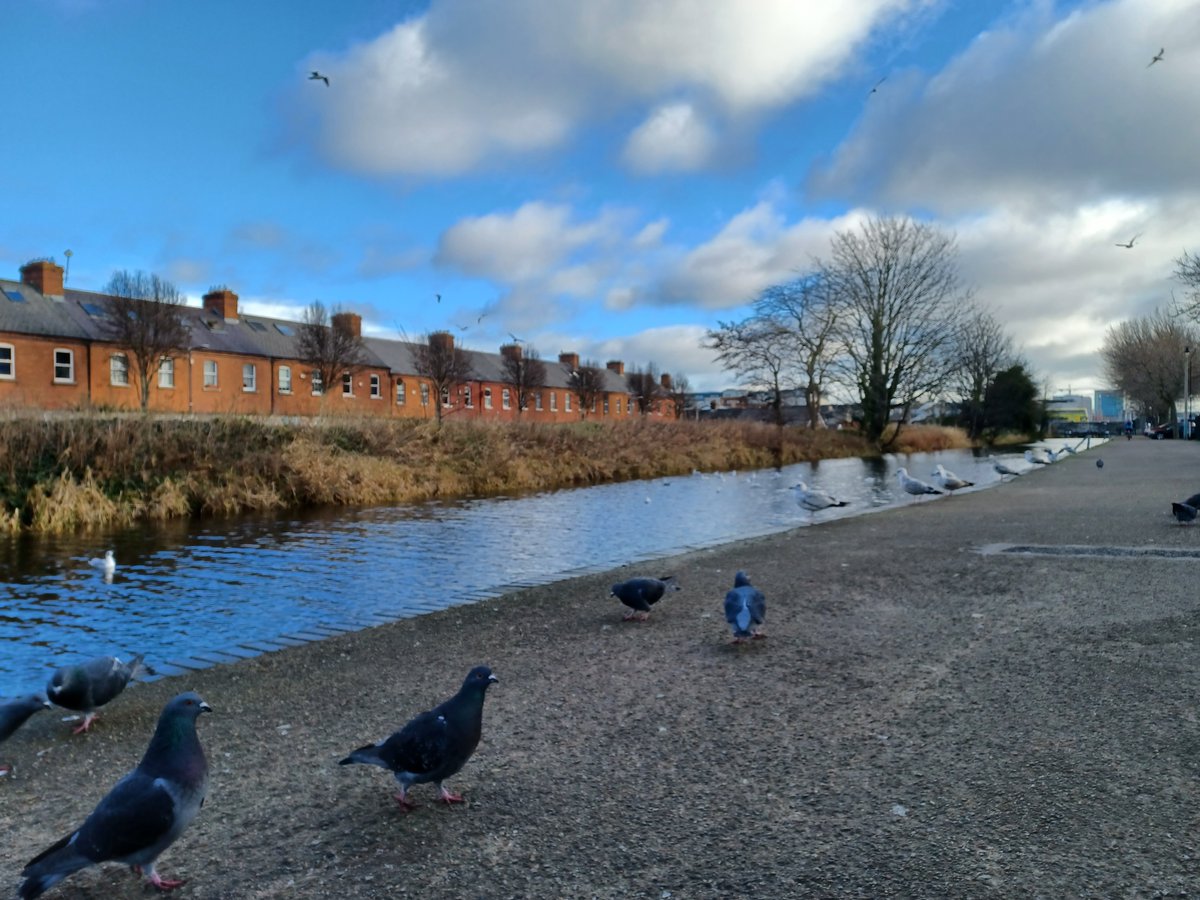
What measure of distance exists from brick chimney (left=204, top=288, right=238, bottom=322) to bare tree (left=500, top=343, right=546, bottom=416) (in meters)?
24.0

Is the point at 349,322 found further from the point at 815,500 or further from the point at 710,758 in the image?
the point at 710,758

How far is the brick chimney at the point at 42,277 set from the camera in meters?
41.1

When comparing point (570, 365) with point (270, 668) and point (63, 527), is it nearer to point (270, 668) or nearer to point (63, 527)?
point (63, 527)

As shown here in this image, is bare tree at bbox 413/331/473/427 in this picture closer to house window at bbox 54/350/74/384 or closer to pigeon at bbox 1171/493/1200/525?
house window at bbox 54/350/74/384

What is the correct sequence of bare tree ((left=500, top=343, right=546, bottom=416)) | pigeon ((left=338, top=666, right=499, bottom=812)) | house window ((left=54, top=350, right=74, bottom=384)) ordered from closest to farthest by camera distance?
pigeon ((left=338, top=666, right=499, bottom=812)) → house window ((left=54, top=350, right=74, bottom=384)) → bare tree ((left=500, top=343, right=546, bottom=416))

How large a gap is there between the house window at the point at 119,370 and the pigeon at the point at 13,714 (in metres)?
42.7

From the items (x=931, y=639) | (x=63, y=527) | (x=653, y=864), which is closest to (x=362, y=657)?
(x=653, y=864)

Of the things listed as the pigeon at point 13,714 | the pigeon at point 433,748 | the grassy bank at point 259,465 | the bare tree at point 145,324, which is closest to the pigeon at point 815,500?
the grassy bank at point 259,465

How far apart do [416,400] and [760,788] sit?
2400 inches

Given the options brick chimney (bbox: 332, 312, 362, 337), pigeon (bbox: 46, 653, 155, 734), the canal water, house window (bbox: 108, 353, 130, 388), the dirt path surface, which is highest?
brick chimney (bbox: 332, 312, 362, 337)

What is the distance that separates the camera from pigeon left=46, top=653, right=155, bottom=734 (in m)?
4.92

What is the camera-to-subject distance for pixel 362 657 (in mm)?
6551

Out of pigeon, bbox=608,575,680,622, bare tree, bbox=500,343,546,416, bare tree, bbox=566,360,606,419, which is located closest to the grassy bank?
pigeon, bbox=608,575,680,622

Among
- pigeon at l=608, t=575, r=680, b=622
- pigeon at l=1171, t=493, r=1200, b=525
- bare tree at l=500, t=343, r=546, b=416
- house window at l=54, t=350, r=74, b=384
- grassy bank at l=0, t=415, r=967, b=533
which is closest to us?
pigeon at l=608, t=575, r=680, b=622
